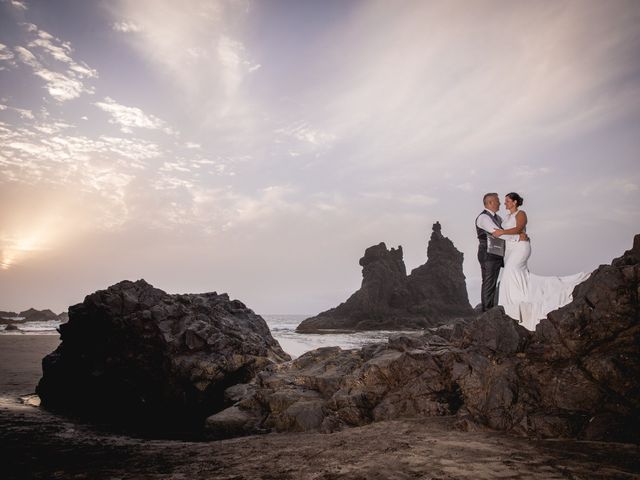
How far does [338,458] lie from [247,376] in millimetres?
8388

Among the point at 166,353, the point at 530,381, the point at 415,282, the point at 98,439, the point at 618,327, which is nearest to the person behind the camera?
the point at 618,327

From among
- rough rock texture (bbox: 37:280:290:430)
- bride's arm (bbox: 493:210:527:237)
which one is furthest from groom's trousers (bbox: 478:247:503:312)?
rough rock texture (bbox: 37:280:290:430)

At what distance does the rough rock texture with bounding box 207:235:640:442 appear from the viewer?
207 inches

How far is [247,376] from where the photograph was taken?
41.3 feet

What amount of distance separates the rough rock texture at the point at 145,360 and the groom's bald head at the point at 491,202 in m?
9.94

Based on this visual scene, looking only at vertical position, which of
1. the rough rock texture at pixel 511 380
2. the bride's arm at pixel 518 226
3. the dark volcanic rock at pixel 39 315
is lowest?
the rough rock texture at pixel 511 380

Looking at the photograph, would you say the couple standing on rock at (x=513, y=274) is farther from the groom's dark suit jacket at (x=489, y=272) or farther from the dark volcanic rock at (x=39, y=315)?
the dark volcanic rock at (x=39, y=315)

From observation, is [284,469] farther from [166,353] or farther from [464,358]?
[166,353]

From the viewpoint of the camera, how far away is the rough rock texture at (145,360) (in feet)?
37.2

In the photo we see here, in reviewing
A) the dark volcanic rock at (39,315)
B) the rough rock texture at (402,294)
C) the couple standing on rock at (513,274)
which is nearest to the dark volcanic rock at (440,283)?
the rough rock texture at (402,294)

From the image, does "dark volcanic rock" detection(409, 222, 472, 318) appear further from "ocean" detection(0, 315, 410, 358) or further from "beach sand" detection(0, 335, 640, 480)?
"beach sand" detection(0, 335, 640, 480)

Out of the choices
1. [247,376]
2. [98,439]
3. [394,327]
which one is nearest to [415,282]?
[394,327]

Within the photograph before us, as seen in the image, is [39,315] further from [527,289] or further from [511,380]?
[527,289]

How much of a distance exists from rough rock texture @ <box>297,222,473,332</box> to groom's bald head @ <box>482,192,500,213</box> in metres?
56.2
